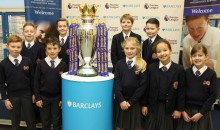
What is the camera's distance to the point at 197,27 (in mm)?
3260

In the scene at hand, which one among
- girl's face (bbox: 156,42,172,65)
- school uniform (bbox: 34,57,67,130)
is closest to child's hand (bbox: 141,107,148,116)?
girl's face (bbox: 156,42,172,65)

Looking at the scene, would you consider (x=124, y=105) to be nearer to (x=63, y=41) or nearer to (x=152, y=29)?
(x=152, y=29)

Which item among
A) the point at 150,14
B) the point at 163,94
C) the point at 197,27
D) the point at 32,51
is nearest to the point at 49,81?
the point at 32,51

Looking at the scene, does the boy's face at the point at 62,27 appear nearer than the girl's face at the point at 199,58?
No

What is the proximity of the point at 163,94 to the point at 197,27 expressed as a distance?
1537 millimetres

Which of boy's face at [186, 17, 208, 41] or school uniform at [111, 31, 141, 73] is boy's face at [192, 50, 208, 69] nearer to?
school uniform at [111, 31, 141, 73]

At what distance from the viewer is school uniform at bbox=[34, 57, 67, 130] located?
2.31m

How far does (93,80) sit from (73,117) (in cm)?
40

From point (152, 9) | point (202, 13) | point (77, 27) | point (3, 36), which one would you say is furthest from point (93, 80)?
point (3, 36)

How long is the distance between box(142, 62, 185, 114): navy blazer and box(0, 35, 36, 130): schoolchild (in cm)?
119

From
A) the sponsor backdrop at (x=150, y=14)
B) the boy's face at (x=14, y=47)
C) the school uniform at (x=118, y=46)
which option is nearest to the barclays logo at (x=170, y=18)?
the sponsor backdrop at (x=150, y=14)

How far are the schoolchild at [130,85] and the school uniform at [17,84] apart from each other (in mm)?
887

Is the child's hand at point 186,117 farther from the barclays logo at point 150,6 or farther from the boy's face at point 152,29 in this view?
the barclays logo at point 150,6

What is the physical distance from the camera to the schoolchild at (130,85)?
86.2 inches
